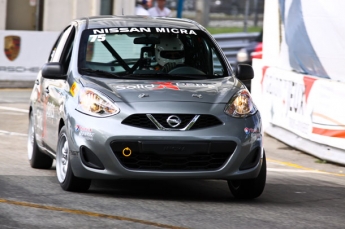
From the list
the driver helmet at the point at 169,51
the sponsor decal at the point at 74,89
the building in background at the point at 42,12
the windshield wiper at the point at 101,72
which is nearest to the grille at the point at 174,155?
the sponsor decal at the point at 74,89

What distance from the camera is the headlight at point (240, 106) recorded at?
316 inches

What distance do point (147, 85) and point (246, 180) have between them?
121 cm

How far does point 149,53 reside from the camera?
900cm

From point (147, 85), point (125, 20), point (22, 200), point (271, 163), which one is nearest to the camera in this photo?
point (22, 200)

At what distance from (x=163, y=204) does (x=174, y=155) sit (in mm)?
418

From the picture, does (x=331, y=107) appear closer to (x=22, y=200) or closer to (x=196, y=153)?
(x=196, y=153)

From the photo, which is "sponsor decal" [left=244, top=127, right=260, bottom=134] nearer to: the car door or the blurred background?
the car door

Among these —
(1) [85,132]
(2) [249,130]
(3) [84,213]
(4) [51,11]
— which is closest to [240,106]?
(2) [249,130]

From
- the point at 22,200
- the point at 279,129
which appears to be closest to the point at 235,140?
the point at 22,200

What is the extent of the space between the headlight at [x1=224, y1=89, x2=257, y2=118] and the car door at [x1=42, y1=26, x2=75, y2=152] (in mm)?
1576

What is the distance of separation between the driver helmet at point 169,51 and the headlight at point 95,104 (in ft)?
3.62

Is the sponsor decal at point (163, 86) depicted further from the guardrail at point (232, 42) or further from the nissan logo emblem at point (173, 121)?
the guardrail at point (232, 42)

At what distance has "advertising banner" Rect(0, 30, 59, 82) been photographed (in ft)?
70.2

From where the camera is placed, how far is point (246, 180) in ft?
27.1
